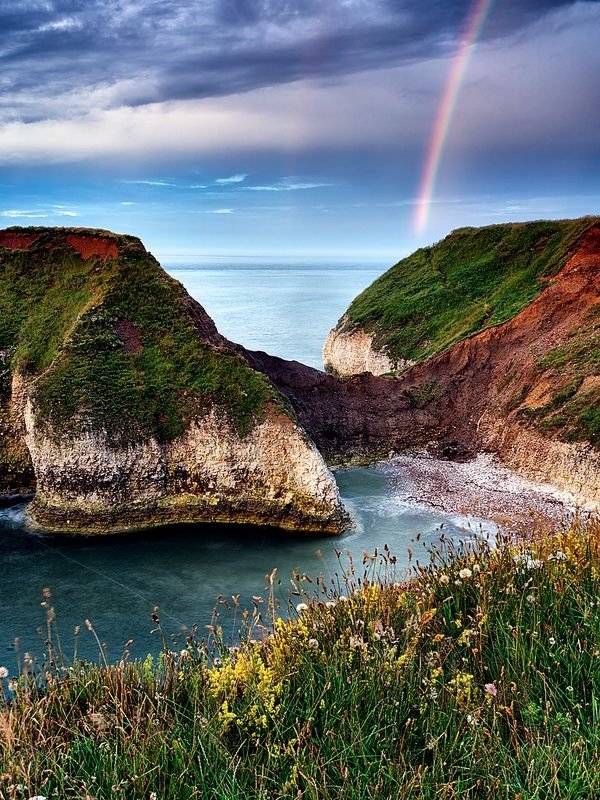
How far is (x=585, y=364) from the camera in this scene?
1154 inches

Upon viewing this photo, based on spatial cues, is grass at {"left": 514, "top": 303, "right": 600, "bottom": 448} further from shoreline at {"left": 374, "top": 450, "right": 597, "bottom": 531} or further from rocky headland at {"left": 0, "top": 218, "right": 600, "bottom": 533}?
shoreline at {"left": 374, "top": 450, "right": 597, "bottom": 531}

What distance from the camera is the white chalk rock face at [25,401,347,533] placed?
23625 mm

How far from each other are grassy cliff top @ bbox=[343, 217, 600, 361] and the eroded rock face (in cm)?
71

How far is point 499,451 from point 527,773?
25906mm

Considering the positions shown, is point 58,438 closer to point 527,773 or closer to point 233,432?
point 233,432

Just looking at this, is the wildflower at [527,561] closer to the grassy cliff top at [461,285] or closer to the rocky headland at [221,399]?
the rocky headland at [221,399]

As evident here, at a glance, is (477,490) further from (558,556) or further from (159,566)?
(558,556)

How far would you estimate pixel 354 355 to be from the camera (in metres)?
51.8

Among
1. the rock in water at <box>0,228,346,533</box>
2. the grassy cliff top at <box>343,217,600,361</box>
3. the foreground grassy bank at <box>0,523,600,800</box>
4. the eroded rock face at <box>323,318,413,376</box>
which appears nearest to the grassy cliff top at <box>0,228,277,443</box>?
the rock in water at <box>0,228,346,533</box>

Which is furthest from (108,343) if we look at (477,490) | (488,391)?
(488,391)

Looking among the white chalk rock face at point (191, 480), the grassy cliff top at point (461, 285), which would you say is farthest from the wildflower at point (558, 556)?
the grassy cliff top at point (461, 285)

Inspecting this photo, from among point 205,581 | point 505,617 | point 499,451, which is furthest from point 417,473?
point 505,617

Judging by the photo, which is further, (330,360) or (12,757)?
(330,360)

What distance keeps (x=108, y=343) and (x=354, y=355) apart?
28035 mm
